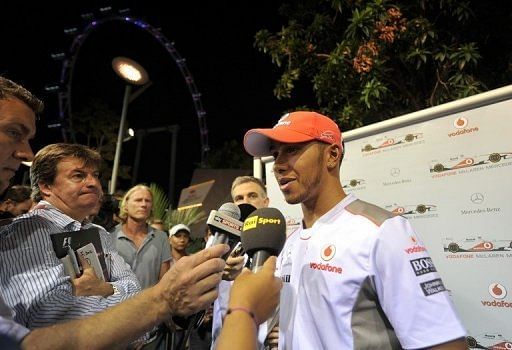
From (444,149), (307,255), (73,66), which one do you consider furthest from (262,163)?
(73,66)

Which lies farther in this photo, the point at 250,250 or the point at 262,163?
the point at 262,163

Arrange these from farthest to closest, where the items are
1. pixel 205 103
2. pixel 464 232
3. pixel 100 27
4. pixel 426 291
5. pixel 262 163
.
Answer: pixel 205 103, pixel 100 27, pixel 262 163, pixel 464 232, pixel 426 291

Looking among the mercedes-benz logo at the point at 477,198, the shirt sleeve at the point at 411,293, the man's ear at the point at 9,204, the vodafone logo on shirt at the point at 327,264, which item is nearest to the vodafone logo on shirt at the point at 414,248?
the shirt sleeve at the point at 411,293

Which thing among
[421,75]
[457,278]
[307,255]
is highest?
[421,75]

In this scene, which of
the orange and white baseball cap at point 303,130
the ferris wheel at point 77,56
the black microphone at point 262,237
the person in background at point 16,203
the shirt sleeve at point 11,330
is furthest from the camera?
the ferris wheel at point 77,56

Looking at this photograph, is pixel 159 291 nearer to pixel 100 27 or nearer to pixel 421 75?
pixel 421 75

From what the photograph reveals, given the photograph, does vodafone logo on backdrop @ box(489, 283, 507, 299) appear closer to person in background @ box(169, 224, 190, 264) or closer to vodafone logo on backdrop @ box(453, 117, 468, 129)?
vodafone logo on backdrop @ box(453, 117, 468, 129)

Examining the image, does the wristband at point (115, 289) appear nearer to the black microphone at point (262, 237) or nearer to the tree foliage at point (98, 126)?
the black microphone at point (262, 237)

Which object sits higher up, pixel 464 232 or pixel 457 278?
pixel 464 232

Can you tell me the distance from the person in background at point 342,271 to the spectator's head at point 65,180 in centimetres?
131

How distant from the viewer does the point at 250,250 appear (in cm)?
149

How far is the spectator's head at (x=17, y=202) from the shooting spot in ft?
13.9

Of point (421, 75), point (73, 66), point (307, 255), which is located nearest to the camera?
point (307, 255)

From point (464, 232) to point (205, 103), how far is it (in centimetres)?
1866
